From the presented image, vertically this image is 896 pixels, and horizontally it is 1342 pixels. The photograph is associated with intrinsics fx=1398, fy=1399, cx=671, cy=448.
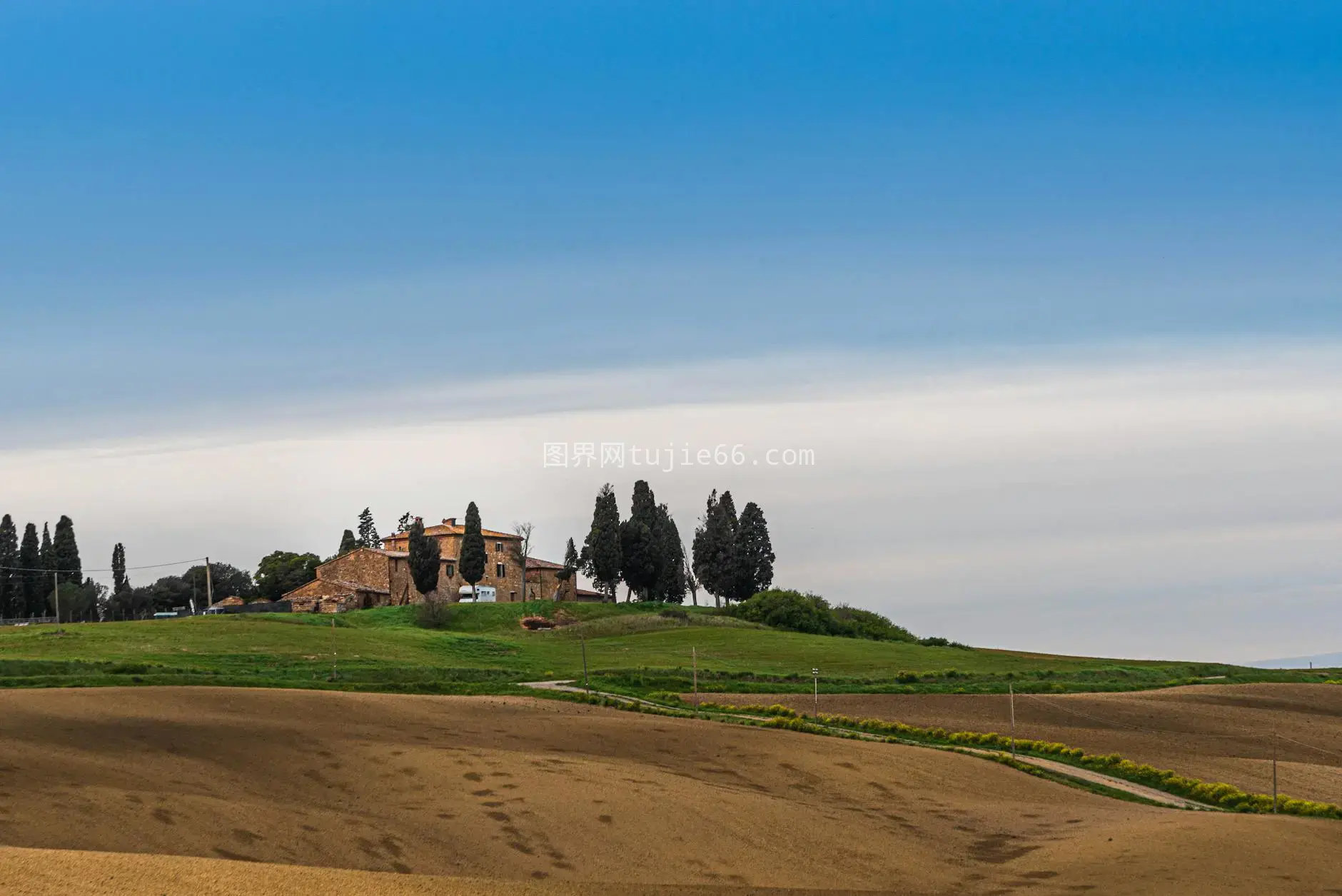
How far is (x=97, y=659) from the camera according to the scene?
58844 mm

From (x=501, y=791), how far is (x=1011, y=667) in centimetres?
5295

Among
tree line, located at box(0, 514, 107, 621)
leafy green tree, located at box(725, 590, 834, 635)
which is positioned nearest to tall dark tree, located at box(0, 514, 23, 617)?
tree line, located at box(0, 514, 107, 621)

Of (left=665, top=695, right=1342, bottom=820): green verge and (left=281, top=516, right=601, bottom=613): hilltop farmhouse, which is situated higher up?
Answer: (left=281, top=516, right=601, bottom=613): hilltop farmhouse

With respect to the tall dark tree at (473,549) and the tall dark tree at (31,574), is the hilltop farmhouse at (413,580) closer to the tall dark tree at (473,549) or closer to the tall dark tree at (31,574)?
the tall dark tree at (473,549)

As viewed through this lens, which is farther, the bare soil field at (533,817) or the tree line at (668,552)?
the tree line at (668,552)

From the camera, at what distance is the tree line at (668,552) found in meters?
110

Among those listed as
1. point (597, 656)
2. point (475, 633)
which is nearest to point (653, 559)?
point (475, 633)

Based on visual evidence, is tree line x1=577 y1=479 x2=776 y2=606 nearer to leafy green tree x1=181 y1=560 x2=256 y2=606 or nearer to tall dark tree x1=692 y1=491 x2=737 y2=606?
tall dark tree x1=692 y1=491 x2=737 y2=606

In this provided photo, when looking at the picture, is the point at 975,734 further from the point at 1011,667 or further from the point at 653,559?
the point at 653,559

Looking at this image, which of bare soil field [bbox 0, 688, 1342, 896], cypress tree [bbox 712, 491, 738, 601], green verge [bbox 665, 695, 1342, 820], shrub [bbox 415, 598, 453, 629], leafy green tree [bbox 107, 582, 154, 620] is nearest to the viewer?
bare soil field [bbox 0, 688, 1342, 896]

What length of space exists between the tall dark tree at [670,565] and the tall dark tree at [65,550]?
46290mm

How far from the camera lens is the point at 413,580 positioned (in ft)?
387

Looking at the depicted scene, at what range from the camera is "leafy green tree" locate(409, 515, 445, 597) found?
110 m

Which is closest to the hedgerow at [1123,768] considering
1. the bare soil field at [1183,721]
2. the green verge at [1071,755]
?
the green verge at [1071,755]
